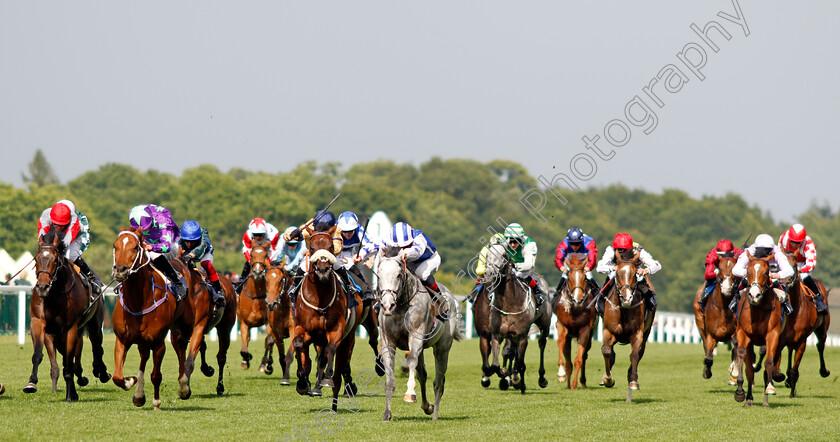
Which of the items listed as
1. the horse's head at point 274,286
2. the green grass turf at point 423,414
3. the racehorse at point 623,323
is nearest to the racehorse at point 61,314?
the green grass turf at point 423,414

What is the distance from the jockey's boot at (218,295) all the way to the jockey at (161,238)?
5.62 ft

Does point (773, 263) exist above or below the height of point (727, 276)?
above

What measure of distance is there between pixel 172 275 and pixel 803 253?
28.0ft

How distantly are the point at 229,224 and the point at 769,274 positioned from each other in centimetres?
5787

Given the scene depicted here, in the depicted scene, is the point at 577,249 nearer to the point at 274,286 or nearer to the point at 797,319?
the point at 797,319

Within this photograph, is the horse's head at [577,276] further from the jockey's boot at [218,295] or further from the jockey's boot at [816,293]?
the jockey's boot at [218,295]

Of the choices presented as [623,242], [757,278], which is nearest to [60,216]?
[623,242]

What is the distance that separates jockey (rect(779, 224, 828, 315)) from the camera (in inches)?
608

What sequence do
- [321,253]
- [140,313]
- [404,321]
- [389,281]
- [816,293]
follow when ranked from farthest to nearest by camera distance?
[816,293] < [321,253] < [140,313] < [404,321] < [389,281]

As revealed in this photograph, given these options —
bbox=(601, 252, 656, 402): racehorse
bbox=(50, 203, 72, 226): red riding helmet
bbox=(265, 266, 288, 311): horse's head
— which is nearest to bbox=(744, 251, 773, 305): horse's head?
bbox=(601, 252, 656, 402): racehorse

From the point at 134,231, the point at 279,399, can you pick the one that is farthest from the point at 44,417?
the point at 279,399

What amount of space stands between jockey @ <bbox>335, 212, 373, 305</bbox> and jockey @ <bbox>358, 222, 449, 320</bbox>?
1.51 m

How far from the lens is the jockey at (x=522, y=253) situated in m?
15.6

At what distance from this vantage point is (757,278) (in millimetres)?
13438
